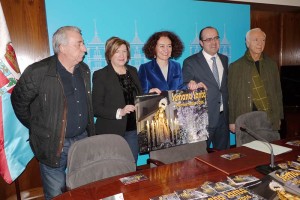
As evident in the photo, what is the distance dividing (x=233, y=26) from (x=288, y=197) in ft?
10.7

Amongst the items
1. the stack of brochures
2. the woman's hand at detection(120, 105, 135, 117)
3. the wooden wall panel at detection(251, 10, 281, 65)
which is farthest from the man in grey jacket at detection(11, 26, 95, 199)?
the wooden wall panel at detection(251, 10, 281, 65)

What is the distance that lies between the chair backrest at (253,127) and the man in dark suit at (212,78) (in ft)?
1.58

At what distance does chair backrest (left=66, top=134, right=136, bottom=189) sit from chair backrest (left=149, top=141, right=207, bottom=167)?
0.48m

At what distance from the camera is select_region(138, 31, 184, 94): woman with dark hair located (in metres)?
2.71

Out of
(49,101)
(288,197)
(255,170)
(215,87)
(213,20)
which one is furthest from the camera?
(213,20)

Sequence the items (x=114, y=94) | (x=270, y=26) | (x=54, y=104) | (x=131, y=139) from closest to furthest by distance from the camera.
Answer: (x=54, y=104), (x=114, y=94), (x=131, y=139), (x=270, y=26)

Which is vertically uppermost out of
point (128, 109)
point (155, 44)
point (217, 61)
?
point (155, 44)

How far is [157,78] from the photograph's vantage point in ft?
8.87

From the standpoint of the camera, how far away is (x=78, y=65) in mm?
2445

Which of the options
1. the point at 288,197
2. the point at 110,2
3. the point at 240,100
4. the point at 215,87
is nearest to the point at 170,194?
the point at 288,197

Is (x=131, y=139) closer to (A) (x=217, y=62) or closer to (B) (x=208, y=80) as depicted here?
(B) (x=208, y=80)

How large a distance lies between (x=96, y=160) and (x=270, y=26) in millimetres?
4328

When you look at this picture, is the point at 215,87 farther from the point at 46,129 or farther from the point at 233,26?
the point at 46,129

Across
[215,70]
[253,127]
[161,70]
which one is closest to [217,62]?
[215,70]
